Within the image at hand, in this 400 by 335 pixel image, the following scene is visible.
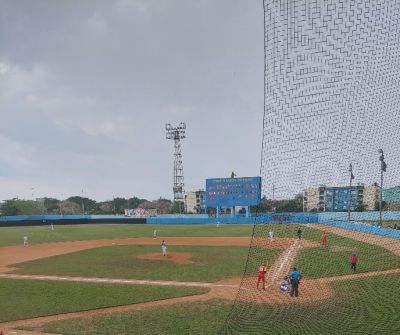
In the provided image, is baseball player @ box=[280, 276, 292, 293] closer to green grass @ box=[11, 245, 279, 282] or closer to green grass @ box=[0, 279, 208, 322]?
green grass @ box=[0, 279, 208, 322]

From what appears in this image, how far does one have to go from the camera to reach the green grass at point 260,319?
13.3 metres

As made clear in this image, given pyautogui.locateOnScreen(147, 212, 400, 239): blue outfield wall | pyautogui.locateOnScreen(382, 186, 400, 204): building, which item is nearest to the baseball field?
pyautogui.locateOnScreen(147, 212, 400, 239): blue outfield wall

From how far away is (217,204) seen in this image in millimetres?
67875

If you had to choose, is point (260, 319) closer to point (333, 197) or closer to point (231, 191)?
point (333, 197)

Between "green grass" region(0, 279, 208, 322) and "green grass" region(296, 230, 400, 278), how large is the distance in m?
8.25

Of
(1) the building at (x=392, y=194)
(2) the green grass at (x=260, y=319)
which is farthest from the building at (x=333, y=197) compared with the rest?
(2) the green grass at (x=260, y=319)

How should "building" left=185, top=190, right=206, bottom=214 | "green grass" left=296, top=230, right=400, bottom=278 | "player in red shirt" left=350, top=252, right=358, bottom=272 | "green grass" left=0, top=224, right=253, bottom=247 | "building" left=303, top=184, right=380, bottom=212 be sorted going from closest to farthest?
"building" left=303, top=184, right=380, bottom=212, "player in red shirt" left=350, top=252, right=358, bottom=272, "green grass" left=296, top=230, right=400, bottom=278, "green grass" left=0, top=224, right=253, bottom=247, "building" left=185, top=190, right=206, bottom=214

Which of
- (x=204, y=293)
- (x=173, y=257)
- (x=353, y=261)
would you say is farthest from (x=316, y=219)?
(x=173, y=257)

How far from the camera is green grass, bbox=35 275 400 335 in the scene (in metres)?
13.3

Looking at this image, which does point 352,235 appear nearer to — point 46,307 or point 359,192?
point 359,192

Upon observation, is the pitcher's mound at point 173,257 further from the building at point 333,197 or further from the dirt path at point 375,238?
the building at point 333,197

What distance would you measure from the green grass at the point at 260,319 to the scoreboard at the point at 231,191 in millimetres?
48761

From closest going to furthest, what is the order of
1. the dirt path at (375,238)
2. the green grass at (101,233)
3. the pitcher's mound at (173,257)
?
the dirt path at (375,238) < the pitcher's mound at (173,257) < the green grass at (101,233)

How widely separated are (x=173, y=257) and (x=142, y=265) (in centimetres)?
396
